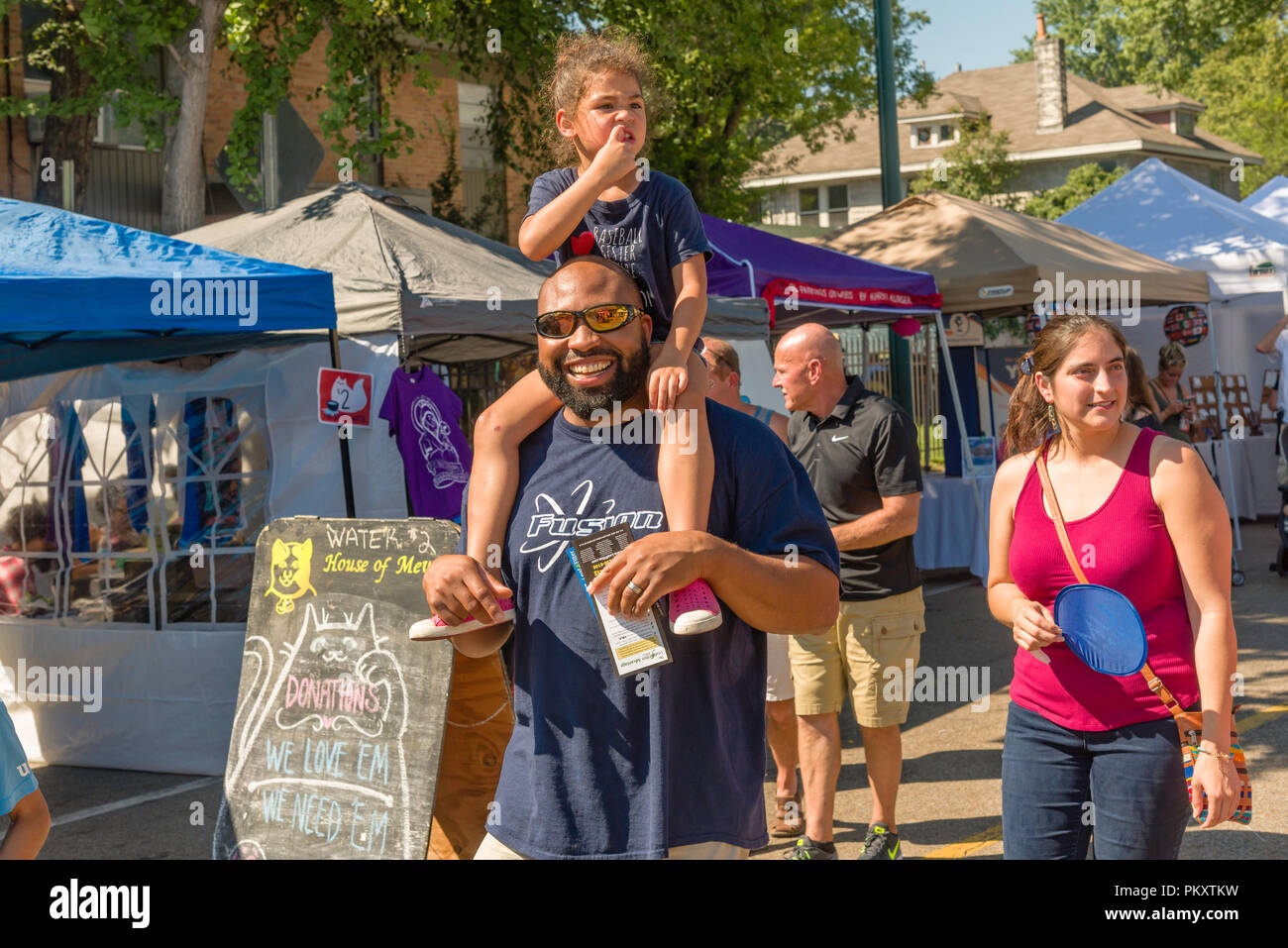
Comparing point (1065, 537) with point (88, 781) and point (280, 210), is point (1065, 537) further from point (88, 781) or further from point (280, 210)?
point (280, 210)

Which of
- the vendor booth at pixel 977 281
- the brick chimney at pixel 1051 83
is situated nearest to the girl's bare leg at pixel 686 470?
the vendor booth at pixel 977 281

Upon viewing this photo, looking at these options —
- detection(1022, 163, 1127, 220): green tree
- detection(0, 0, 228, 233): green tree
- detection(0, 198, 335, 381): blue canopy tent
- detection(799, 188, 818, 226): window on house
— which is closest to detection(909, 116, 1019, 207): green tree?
detection(1022, 163, 1127, 220): green tree

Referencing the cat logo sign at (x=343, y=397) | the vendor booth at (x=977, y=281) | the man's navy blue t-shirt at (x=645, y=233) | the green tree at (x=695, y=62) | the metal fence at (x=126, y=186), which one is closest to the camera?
the man's navy blue t-shirt at (x=645, y=233)

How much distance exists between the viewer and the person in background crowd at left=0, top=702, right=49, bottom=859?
2520 mm

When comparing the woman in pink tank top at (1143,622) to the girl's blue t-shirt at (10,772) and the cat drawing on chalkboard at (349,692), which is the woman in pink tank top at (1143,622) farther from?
the girl's blue t-shirt at (10,772)

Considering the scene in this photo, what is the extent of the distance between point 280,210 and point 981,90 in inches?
2067

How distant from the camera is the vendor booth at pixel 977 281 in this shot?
11.6m

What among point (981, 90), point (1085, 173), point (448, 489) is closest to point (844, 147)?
point (981, 90)

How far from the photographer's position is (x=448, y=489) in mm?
7383

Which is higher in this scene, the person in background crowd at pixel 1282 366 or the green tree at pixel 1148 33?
the green tree at pixel 1148 33

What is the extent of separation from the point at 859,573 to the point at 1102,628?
2.34m

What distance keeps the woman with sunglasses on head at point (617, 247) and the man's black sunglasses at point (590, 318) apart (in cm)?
2

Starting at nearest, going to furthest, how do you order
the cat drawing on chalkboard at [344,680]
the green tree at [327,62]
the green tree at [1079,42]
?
the cat drawing on chalkboard at [344,680] → the green tree at [327,62] → the green tree at [1079,42]

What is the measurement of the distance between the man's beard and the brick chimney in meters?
53.0
